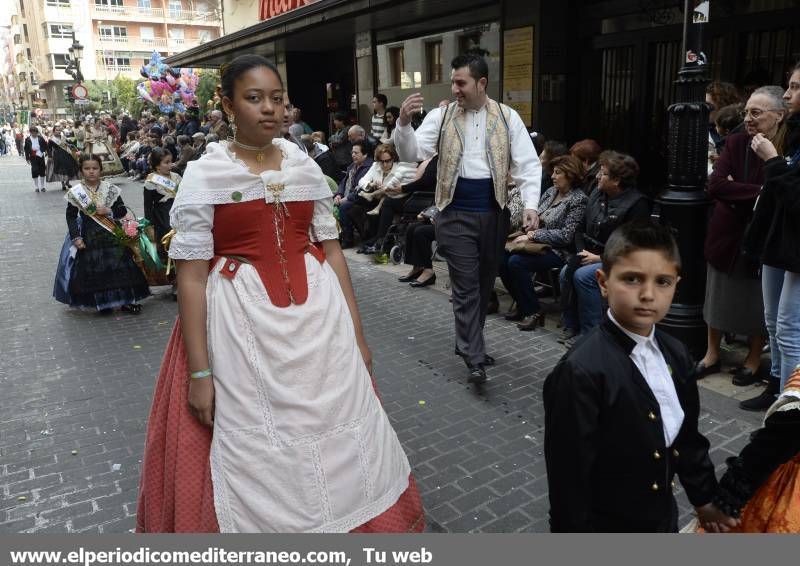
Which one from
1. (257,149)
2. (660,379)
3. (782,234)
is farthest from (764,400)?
(257,149)

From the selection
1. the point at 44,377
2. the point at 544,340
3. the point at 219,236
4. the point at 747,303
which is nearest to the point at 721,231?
the point at 747,303

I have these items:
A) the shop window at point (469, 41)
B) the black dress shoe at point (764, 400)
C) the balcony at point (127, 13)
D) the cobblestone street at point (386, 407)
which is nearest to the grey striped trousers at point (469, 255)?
the cobblestone street at point (386, 407)

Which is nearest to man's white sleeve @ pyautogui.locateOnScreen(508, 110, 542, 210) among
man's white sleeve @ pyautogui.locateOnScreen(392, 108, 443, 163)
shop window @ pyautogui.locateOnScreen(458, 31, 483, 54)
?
man's white sleeve @ pyautogui.locateOnScreen(392, 108, 443, 163)

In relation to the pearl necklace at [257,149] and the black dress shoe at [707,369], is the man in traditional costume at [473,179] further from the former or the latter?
the pearl necklace at [257,149]

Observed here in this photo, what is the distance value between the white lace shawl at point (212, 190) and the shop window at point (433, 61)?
961 centimetres

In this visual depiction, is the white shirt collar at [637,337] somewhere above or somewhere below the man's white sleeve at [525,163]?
below

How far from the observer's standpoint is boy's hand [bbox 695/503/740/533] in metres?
2.14

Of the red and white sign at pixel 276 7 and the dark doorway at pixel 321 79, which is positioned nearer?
the red and white sign at pixel 276 7

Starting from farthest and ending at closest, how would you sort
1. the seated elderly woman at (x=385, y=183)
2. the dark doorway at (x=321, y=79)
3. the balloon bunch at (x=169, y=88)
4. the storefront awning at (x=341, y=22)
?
1. the balloon bunch at (x=169, y=88)
2. the dark doorway at (x=321, y=79)
3. the storefront awning at (x=341, y=22)
4. the seated elderly woman at (x=385, y=183)

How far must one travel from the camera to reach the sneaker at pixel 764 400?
14.0 feet

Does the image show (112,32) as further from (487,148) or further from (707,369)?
(707,369)

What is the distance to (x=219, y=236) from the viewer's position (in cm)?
255

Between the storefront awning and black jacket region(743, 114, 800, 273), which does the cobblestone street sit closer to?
black jacket region(743, 114, 800, 273)

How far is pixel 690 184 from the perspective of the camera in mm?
4891
